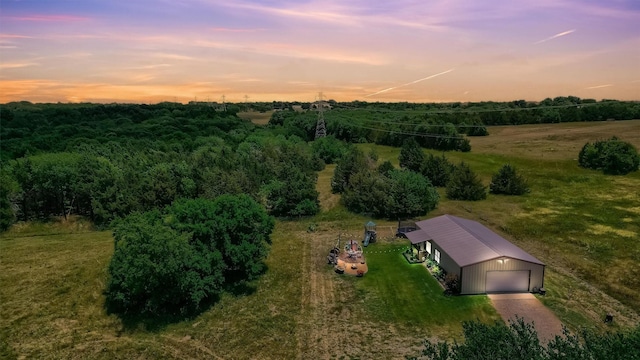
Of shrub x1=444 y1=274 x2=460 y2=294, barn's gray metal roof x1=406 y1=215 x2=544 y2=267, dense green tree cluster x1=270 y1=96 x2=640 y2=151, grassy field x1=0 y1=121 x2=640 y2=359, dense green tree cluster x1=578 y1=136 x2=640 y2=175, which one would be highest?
dense green tree cluster x1=270 y1=96 x2=640 y2=151

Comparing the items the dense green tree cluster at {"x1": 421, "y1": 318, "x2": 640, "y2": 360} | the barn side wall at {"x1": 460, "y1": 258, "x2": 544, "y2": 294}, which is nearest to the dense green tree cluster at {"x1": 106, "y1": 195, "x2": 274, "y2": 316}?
the barn side wall at {"x1": 460, "y1": 258, "x2": 544, "y2": 294}

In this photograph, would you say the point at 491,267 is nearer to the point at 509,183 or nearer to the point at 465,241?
the point at 465,241

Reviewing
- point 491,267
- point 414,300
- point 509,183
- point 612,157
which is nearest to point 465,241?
point 491,267

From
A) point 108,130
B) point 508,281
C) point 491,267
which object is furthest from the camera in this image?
point 108,130

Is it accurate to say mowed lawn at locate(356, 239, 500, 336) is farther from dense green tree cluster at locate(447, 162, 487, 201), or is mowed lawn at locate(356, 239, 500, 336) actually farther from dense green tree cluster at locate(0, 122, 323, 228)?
dense green tree cluster at locate(447, 162, 487, 201)

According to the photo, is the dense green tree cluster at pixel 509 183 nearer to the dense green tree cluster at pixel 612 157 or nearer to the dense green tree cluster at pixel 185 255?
the dense green tree cluster at pixel 612 157

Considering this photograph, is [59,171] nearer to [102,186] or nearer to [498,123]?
[102,186]
